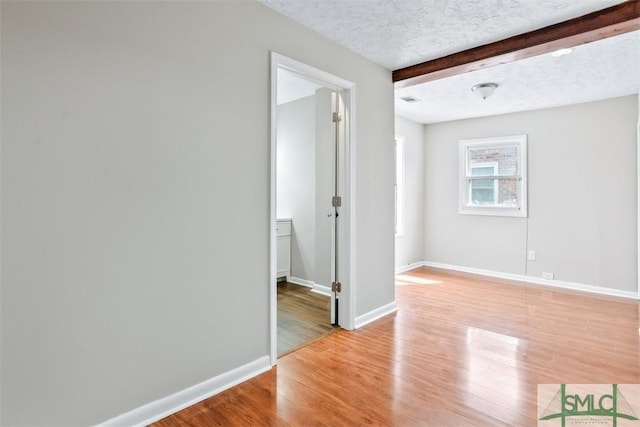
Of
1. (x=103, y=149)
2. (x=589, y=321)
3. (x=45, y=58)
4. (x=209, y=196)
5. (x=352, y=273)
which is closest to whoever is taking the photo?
(x=45, y=58)

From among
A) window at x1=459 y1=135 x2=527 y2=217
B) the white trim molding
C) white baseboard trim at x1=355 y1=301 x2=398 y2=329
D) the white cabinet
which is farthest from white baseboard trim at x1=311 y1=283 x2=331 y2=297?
window at x1=459 y1=135 x2=527 y2=217

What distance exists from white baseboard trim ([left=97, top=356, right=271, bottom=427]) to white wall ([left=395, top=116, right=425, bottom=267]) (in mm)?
3571

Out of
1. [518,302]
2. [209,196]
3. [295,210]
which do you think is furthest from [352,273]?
[518,302]

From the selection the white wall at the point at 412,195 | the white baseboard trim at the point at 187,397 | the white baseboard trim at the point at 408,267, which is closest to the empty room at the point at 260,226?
the white baseboard trim at the point at 187,397

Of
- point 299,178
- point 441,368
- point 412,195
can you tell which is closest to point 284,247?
point 299,178

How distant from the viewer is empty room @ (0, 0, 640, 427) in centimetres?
150

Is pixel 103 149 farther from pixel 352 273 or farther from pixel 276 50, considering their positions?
pixel 352 273

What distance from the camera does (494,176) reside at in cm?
525

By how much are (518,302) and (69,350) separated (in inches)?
164

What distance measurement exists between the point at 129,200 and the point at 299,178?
3047 millimetres

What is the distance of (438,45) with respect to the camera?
9.36 ft

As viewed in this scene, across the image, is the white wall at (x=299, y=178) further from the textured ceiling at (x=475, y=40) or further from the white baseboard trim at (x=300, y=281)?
the textured ceiling at (x=475, y=40)

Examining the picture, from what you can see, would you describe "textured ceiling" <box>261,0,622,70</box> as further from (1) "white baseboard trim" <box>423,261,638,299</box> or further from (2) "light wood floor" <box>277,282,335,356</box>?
(1) "white baseboard trim" <box>423,261,638,299</box>

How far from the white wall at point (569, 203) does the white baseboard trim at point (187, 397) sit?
4243 mm
